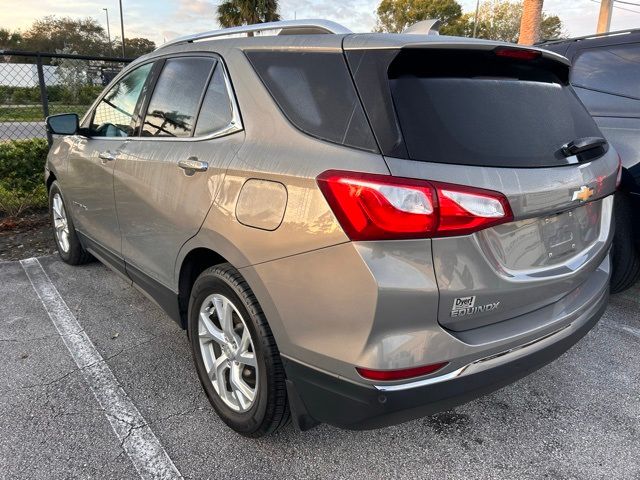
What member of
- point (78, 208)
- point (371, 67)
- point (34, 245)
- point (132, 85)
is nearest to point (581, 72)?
point (371, 67)

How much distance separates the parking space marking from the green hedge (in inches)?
104

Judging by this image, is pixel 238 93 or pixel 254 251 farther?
pixel 238 93

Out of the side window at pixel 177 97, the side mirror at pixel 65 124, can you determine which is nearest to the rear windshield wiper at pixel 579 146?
the side window at pixel 177 97

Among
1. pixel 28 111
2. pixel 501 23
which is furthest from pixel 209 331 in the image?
pixel 501 23

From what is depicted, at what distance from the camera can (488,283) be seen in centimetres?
167

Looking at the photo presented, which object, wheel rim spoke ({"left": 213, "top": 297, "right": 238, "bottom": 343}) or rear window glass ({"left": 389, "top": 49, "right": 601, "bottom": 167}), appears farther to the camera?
wheel rim spoke ({"left": 213, "top": 297, "right": 238, "bottom": 343})

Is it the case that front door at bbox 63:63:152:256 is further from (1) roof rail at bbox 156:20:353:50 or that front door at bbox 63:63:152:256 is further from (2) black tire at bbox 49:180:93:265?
(1) roof rail at bbox 156:20:353:50

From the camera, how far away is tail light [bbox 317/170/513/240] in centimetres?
156

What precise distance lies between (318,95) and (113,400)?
A: 188cm

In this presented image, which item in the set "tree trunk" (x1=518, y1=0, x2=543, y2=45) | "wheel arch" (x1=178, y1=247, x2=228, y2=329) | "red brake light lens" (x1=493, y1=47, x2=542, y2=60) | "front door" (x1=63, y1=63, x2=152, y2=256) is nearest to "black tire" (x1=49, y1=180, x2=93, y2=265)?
"front door" (x1=63, y1=63, x2=152, y2=256)

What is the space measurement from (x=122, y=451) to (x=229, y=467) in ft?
1.63

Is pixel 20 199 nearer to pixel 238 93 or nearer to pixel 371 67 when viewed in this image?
pixel 238 93

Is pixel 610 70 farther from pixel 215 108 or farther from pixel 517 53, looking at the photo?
pixel 215 108

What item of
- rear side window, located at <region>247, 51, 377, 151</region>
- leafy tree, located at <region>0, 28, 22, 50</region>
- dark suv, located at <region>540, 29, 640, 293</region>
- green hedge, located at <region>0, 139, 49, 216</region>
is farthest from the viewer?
leafy tree, located at <region>0, 28, 22, 50</region>
